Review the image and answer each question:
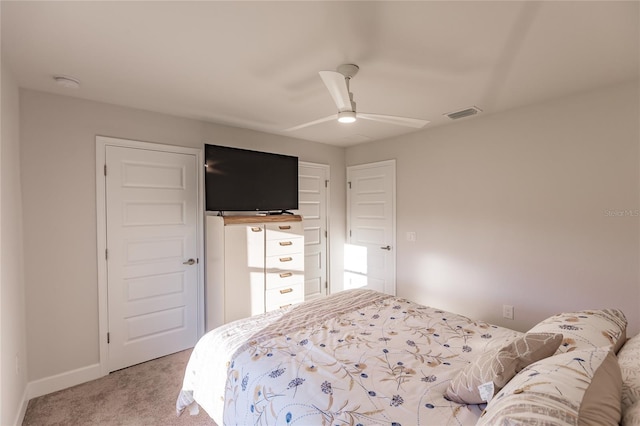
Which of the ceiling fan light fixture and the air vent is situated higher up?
the air vent

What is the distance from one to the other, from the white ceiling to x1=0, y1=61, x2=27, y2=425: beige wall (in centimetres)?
36

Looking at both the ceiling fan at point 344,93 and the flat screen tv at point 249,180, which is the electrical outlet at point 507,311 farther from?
the flat screen tv at point 249,180

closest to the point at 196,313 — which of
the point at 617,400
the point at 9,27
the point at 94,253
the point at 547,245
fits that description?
the point at 94,253

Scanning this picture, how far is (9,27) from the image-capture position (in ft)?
5.38

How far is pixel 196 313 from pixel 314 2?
3085 millimetres

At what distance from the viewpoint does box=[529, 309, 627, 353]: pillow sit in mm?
1312

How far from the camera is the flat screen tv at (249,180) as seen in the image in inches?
124

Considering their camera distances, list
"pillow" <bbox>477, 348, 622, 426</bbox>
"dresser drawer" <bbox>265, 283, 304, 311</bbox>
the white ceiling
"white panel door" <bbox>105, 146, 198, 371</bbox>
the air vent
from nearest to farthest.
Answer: "pillow" <bbox>477, 348, 622, 426</bbox>
the white ceiling
"white panel door" <bbox>105, 146, 198, 371</bbox>
the air vent
"dresser drawer" <bbox>265, 283, 304, 311</bbox>

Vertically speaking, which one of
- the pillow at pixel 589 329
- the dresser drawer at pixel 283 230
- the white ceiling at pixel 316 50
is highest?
the white ceiling at pixel 316 50

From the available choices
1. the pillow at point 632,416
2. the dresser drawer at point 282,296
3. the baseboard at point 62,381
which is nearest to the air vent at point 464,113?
the dresser drawer at point 282,296

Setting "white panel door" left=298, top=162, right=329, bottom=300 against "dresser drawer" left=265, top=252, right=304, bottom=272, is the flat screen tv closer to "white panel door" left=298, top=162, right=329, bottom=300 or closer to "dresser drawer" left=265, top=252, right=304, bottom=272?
"white panel door" left=298, top=162, right=329, bottom=300

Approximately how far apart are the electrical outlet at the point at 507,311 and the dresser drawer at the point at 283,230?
2253mm

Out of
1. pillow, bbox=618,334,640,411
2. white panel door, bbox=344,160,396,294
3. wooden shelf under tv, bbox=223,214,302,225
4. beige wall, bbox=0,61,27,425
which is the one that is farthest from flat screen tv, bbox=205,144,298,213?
pillow, bbox=618,334,640,411

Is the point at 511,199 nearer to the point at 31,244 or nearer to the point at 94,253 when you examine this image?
the point at 94,253
